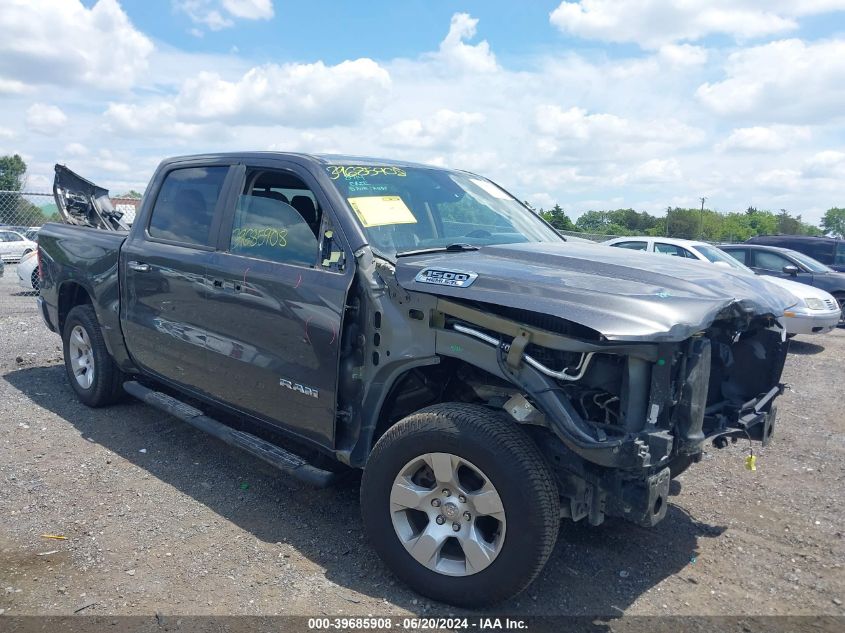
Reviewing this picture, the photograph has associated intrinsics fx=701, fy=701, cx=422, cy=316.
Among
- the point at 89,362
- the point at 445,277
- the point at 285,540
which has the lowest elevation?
the point at 285,540

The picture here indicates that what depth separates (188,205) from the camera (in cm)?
478

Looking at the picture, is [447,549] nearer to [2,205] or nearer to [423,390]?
[423,390]

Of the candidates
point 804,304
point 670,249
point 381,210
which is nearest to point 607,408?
point 381,210

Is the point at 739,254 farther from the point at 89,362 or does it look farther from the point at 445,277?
the point at 445,277

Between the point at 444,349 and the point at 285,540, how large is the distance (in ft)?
4.69

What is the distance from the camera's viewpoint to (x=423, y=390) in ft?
11.7

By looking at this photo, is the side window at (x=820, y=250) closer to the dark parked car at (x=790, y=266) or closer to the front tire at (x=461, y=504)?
the dark parked car at (x=790, y=266)

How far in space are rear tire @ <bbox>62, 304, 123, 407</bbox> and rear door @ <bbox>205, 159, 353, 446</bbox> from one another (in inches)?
69.5

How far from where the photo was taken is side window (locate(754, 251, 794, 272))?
1263 cm

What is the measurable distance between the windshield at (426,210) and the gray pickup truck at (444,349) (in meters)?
0.02

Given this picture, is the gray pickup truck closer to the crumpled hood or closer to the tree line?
the crumpled hood

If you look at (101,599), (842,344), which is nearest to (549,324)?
(101,599)

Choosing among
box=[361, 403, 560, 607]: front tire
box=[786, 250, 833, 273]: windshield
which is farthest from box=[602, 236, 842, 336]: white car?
box=[361, 403, 560, 607]: front tire

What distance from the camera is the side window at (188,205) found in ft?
14.8
